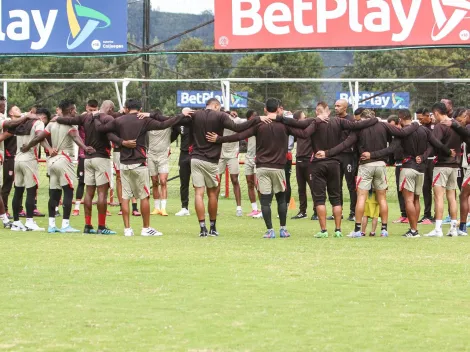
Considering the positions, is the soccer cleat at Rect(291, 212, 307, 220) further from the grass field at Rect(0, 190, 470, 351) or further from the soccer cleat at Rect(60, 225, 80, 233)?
the soccer cleat at Rect(60, 225, 80, 233)

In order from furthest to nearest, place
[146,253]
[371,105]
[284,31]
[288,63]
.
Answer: [288,63]
[371,105]
[284,31]
[146,253]

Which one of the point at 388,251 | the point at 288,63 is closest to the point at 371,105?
the point at 288,63

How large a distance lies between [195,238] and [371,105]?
25362 millimetres

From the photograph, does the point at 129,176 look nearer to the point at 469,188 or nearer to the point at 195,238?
the point at 195,238

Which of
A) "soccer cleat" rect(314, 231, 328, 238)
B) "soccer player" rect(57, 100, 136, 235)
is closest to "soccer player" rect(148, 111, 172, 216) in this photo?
"soccer player" rect(57, 100, 136, 235)

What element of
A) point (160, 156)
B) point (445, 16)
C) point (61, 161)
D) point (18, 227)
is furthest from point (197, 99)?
point (61, 161)

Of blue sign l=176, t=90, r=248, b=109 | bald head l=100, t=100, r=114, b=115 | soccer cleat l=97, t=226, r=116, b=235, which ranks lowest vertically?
soccer cleat l=97, t=226, r=116, b=235

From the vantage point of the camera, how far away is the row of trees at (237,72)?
39219 millimetres

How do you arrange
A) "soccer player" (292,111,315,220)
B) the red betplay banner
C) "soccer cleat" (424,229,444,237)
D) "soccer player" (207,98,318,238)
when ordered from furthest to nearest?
the red betplay banner → "soccer player" (292,111,315,220) → "soccer cleat" (424,229,444,237) → "soccer player" (207,98,318,238)

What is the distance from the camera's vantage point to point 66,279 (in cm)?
1070

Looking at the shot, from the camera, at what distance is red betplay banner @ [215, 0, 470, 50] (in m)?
23.0

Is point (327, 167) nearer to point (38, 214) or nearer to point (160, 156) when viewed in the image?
point (160, 156)

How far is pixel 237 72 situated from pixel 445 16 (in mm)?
22198

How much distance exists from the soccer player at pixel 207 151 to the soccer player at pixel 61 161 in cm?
202
